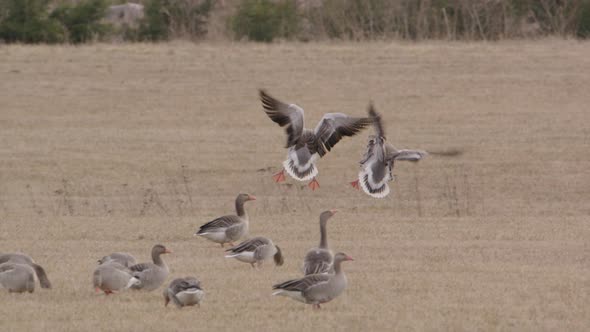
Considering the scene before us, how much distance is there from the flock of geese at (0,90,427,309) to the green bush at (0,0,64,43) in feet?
74.8

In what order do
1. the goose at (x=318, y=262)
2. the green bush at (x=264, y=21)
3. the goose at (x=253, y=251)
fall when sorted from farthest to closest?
the green bush at (x=264, y=21) < the goose at (x=253, y=251) < the goose at (x=318, y=262)

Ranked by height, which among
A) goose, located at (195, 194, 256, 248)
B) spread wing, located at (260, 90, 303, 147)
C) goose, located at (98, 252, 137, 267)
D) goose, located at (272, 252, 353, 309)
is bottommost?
goose, located at (195, 194, 256, 248)

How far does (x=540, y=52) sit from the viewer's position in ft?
116

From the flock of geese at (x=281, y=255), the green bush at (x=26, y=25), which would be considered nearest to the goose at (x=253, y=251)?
the flock of geese at (x=281, y=255)

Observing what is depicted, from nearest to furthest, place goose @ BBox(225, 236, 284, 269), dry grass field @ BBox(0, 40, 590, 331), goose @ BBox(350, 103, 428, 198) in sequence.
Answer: dry grass field @ BBox(0, 40, 590, 331) → goose @ BBox(225, 236, 284, 269) → goose @ BBox(350, 103, 428, 198)

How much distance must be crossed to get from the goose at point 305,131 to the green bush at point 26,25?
22755 mm

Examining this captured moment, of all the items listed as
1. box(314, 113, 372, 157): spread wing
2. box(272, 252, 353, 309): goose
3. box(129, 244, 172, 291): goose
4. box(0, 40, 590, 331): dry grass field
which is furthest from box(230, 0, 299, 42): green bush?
box(272, 252, 353, 309): goose

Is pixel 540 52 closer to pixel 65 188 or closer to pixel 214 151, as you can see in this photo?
pixel 214 151

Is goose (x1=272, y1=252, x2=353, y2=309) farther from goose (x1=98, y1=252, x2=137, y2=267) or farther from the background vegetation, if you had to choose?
the background vegetation

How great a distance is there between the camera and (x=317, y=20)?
139ft

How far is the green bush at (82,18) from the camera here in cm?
4019

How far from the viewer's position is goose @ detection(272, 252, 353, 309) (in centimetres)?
1122

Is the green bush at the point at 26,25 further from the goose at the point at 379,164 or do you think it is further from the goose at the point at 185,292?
the goose at the point at 185,292

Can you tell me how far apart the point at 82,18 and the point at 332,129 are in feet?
80.4
